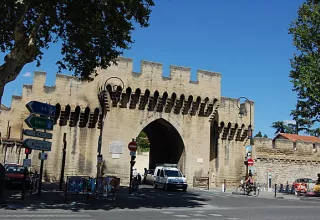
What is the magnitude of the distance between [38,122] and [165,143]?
20736 millimetres

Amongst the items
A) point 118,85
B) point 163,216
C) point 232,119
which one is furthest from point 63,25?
point 232,119

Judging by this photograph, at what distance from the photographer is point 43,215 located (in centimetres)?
1071

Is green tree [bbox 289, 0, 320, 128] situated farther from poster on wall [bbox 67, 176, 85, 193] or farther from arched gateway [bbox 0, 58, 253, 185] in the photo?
poster on wall [bbox 67, 176, 85, 193]

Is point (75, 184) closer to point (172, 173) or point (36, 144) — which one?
point (36, 144)

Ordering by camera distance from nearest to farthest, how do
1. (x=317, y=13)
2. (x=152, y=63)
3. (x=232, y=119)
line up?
(x=317, y=13), (x=152, y=63), (x=232, y=119)

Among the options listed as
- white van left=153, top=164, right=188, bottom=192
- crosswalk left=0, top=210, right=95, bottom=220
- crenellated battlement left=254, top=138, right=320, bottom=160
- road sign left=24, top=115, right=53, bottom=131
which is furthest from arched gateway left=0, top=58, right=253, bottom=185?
crosswalk left=0, top=210, right=95, bottom=220

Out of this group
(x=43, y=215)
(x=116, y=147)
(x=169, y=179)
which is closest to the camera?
(x=43, y=215)

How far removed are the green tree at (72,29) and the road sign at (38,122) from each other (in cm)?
196

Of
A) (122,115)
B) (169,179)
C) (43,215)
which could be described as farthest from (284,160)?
(43,215)

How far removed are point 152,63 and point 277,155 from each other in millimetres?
15927

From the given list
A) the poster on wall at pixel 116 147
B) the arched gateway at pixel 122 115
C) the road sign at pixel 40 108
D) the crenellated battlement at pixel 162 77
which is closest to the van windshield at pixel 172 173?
the arched gateway at pixel 122 115

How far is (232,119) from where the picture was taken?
113 feet

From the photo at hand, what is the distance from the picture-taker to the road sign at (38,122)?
48.7ft

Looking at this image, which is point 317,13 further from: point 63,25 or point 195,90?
point 63,25
